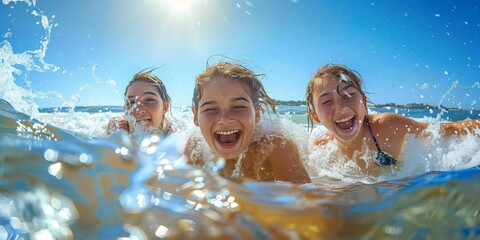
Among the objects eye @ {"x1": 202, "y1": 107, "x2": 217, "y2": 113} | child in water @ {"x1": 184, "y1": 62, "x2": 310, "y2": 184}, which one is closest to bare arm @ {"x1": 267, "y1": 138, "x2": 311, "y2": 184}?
child in water @ {"x1": 184, "y1": 62, "x2": 310, "y2": 184}

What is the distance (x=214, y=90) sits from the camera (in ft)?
11.6

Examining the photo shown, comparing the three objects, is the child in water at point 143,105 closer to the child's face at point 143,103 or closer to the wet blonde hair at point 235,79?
the child's face at point 143,103

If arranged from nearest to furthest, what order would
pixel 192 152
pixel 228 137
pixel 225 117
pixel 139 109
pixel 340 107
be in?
1. pixel 225 117
2. pixel 228 137
3. pixel 192 152
4. pixel 340 107
5. pixel 139 109

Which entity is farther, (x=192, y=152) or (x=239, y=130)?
(x=192, y=152)

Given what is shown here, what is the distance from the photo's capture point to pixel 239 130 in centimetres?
352

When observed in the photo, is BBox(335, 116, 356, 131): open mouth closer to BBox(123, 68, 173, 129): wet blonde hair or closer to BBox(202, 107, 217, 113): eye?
BBox(202, 107, 217, 113): eye

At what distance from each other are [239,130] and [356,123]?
1745 millimetres

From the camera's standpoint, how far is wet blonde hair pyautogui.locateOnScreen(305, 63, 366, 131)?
15.1ft

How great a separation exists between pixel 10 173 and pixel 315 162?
3.96 m

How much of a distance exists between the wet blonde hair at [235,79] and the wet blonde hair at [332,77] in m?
0.93

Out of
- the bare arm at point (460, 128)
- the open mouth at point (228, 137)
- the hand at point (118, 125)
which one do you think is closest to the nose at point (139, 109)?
the hand at point (118, 125)

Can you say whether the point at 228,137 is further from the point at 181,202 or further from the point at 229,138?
the point at 181,202

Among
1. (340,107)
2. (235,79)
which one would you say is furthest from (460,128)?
(235,79)

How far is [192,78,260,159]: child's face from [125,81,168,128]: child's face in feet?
7.29
